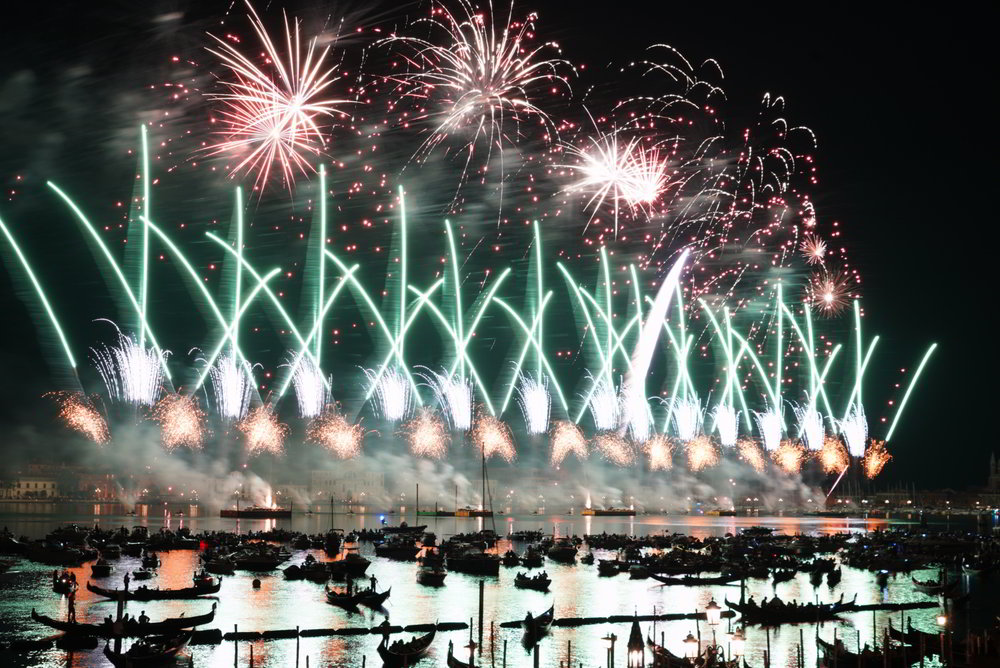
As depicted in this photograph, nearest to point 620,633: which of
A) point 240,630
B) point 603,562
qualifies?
point 240,630

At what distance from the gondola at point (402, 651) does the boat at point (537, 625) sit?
13.4ft

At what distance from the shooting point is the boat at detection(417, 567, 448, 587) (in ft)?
164

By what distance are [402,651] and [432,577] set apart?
21.3 m

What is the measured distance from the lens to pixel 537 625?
112 ft

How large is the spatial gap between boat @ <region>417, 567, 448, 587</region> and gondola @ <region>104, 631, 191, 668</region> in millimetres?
21450

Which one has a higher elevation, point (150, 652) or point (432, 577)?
point (150, 652)

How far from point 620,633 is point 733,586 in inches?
758

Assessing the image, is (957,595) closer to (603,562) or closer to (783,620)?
(783,620)

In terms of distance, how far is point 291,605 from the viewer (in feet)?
135

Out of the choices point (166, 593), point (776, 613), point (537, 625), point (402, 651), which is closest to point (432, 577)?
point (166, 593)

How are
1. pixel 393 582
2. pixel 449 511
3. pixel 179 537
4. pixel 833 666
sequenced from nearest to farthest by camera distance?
pixel 833 666, pixel 393 582, pixel 179 537, pixel 449 511

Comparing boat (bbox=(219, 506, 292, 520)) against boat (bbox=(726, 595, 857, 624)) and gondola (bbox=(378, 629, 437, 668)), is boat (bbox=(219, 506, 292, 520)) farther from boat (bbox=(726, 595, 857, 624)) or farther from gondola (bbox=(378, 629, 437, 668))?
gondola (bbox=(378, 629, 437, 668))

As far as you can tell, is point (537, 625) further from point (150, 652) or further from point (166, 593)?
point (166, 593)

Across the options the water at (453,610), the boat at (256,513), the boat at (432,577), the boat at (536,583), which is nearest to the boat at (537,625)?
the water at (453,610)
